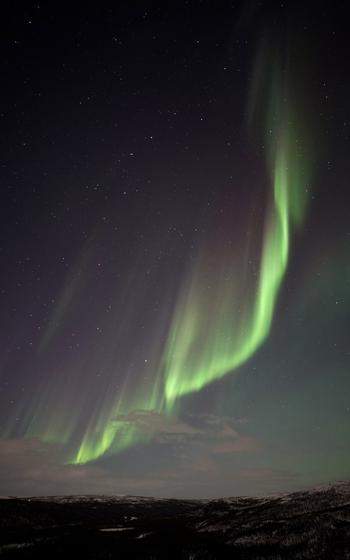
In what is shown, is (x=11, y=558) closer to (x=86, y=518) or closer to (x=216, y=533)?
(x=216, y=533)

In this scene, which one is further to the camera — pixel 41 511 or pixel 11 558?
pixel 41 511

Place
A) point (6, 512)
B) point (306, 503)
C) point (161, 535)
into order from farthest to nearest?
point (6, 512) → point (306, 503) → point (161, 535)

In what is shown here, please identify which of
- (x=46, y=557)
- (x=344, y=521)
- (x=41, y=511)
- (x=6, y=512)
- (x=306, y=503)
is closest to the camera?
(x=46, y=557)

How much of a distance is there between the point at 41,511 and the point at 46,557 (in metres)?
46.0

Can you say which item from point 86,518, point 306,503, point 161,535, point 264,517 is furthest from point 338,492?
point 86,518

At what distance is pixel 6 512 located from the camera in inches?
2495

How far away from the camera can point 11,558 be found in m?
31.3

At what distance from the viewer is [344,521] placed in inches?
1422

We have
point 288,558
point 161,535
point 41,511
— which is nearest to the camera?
point 288,558

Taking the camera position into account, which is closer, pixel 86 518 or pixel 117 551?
pixel 117 551

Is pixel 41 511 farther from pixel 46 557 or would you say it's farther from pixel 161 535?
pixel 46 557

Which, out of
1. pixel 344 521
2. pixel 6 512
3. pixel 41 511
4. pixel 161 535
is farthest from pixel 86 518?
pixel 344 521

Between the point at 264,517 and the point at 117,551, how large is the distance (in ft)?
73.7

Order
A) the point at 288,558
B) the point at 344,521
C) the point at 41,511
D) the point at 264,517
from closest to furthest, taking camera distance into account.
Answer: the point at 288,558 → the point at 344,521 → the point at 264,517 → the point at 41,511
